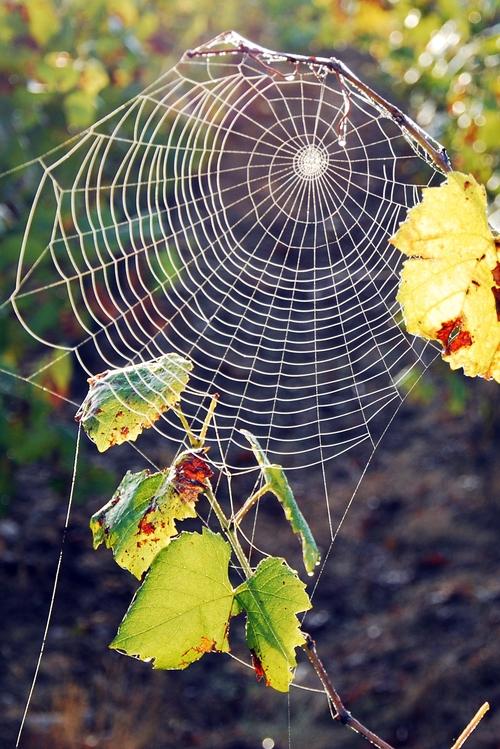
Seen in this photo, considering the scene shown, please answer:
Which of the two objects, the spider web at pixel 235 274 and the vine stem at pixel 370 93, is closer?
the vine stem at pixel 370 93

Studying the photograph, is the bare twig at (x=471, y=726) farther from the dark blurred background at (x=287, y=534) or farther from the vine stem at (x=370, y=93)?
the dark blurred background at (x=287, y=534)

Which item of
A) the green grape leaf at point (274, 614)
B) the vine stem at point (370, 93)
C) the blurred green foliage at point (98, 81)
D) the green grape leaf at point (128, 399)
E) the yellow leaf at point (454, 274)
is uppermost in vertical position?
the blurred green foliage at point (98, 81)

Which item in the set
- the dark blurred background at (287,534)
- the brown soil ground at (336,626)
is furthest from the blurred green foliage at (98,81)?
the brown soil ground at (336,626)

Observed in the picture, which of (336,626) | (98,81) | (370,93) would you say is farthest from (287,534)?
(370,93)

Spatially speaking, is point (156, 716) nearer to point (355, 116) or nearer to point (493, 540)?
point (493, 540)

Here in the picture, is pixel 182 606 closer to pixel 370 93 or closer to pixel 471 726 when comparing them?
pixel 471 726

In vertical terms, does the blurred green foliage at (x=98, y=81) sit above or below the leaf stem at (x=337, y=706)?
above

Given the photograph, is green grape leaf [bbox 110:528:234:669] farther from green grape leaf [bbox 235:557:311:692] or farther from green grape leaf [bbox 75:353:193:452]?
green grape leaf [bbox 75:353:193:452]
